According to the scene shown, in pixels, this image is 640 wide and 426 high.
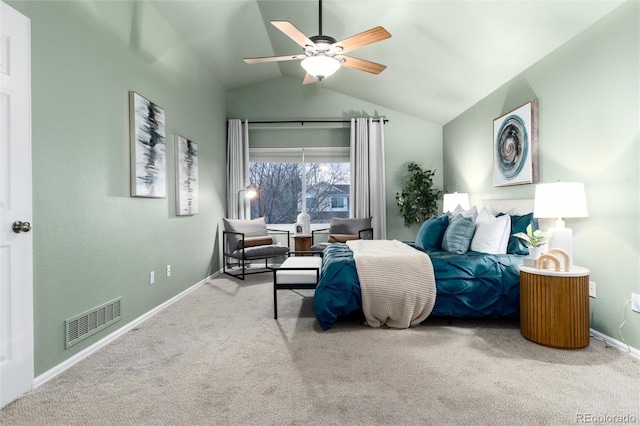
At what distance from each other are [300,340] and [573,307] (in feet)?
6.31

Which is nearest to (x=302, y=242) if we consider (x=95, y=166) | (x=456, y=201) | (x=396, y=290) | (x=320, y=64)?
(x=456, y=201)

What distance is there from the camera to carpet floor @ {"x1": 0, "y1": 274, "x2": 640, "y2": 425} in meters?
1.64

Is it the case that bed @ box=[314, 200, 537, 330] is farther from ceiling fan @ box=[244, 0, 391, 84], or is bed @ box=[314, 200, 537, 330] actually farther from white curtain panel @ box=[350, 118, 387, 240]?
white curtain panel @ box=[350, 118, 387, 240]

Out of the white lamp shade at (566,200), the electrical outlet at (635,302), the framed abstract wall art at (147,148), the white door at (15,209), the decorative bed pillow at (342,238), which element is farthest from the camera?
the decorative bed pillow at (342,238)

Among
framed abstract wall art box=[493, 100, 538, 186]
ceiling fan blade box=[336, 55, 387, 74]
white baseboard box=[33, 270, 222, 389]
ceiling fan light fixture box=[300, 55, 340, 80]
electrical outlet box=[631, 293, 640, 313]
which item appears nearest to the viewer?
white baseboard box=[33, 270, 222, 389]

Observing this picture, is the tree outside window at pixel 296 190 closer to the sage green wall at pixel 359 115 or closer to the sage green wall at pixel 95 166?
the sage green wall at pixel 359 115

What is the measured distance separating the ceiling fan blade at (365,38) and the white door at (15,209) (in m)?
2.07

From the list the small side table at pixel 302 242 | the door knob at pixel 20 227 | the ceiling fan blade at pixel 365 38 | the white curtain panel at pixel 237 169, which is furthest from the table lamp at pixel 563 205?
the white curtain panel at pixel 237 169

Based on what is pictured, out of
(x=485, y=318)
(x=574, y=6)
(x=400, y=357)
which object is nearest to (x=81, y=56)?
(x=400, y=357)

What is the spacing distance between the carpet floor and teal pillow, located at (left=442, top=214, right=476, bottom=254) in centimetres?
77

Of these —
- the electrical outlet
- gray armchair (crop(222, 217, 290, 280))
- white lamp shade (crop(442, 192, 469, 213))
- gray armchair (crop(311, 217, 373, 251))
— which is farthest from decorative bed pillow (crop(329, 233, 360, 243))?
the electrical outlet

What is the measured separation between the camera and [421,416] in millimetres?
1620

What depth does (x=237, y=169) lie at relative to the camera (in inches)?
225

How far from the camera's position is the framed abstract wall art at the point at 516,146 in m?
3.24
